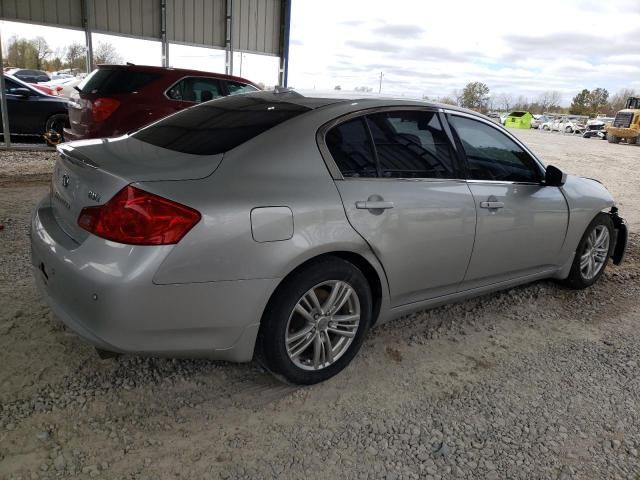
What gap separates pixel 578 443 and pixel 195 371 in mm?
2011

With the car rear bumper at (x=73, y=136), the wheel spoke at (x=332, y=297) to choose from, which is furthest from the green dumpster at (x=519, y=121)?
the wheel spoke at (x=332, y=297)

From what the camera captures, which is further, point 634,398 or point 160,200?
point 634,398

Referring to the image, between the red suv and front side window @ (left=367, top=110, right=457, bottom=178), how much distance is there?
5.23 meters

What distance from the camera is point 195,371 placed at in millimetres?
2963

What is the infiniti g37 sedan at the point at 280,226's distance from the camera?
228 cm

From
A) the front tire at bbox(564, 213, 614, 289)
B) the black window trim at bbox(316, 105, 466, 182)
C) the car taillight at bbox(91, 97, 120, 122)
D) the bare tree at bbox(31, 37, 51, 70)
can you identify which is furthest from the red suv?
the bare tree at bbox(31, 37, 51, 70)

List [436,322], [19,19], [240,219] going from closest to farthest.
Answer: [240,219] < [436,322] < [19,19]

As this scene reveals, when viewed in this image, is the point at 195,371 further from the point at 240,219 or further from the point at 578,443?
the point at 578,443

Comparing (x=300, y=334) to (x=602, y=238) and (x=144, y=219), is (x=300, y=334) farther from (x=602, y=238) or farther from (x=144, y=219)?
(x=602, y=238)

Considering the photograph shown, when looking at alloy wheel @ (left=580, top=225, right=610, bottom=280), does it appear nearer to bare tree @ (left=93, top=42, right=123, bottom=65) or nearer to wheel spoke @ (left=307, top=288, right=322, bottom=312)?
wheel spoke @ (left=307, top=288, right=322, bottom=312)

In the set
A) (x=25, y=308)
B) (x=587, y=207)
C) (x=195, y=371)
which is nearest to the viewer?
(x=195, y=371)

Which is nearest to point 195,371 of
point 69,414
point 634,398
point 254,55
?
point 69,414

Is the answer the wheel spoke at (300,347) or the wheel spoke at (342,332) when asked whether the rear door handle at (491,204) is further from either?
the wheel spoke at (300,347)

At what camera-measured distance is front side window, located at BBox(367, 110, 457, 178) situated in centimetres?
304
